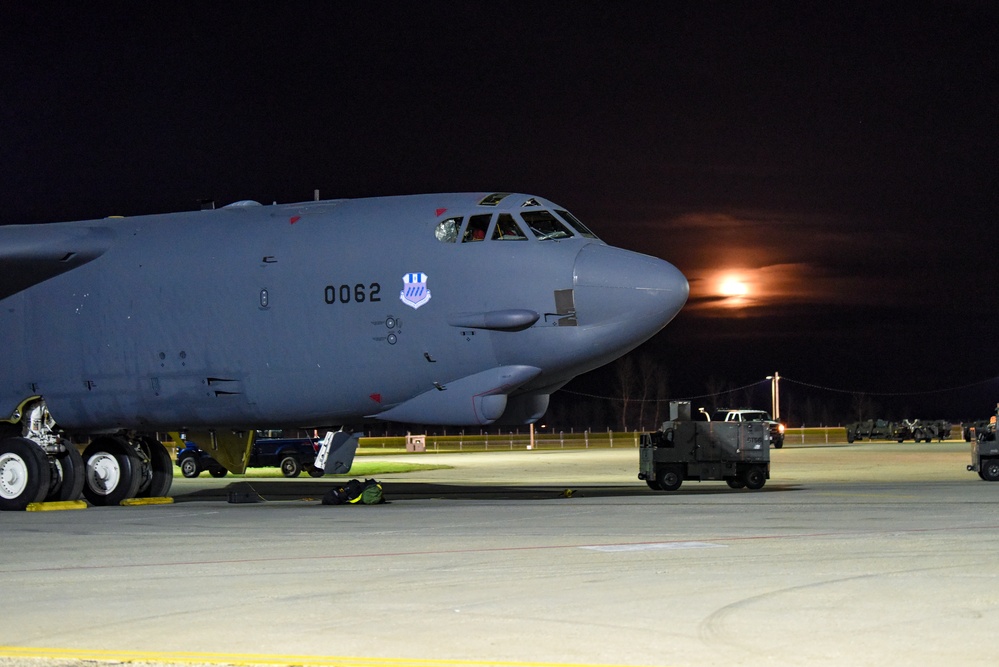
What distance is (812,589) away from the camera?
30.8 feet

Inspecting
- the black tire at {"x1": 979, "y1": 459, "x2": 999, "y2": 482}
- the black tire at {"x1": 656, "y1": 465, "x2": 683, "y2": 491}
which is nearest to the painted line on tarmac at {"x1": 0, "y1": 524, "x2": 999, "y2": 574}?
the black tire at {"x1": 656, "y1": 465, "x2": 683, "y2": 491}

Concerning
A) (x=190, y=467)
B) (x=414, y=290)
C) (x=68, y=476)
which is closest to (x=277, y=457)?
(x=190, y=467)

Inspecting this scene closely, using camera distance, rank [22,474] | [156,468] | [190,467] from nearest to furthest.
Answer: [22,474]
[156,468]
[190,467]

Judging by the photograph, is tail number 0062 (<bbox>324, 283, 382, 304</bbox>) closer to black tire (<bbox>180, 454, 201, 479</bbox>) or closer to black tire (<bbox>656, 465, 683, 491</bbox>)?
black tire (<bbox>656, 465, 683, 491</bbox>)

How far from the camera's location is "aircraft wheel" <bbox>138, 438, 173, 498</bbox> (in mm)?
24016

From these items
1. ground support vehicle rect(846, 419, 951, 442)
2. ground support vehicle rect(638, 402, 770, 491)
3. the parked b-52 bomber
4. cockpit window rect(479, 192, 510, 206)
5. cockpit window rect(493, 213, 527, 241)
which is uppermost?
cockpit window rect(479, 192, 510, 206)

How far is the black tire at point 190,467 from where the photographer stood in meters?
44.5

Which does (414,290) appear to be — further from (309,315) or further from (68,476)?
(68,476)

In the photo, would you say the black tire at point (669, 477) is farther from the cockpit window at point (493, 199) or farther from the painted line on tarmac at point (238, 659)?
the painted line on tarmac at point (238, 659)

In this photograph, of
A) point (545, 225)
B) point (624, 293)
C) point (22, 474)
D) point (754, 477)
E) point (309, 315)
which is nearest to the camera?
point (624, 293)

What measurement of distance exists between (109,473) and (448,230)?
27.3ft

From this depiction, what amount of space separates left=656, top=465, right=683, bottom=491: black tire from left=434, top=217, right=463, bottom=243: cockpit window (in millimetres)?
9029

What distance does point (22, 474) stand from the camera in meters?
21.2

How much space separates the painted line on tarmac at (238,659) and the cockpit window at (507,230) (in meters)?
12.4
